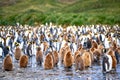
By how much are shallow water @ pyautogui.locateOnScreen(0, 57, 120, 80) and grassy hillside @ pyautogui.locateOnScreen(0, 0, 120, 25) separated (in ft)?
104

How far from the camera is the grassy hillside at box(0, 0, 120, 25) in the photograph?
49.6m

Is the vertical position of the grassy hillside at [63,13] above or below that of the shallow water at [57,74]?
above

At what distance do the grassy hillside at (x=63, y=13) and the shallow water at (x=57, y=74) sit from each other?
31846 mm

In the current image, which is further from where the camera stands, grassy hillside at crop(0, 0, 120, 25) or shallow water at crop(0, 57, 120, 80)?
grassy hillside at crop(0, 0, 120, 25)

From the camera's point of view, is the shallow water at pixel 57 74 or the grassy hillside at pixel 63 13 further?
the grassy hillside at pixel 63 13

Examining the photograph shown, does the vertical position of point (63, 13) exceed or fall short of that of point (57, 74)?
it exceeds it

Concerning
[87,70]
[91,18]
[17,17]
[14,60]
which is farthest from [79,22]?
[87,70]

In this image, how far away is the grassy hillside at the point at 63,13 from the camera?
49562mm

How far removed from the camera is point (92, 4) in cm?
6581

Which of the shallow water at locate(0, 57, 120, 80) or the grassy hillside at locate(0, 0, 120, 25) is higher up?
the grassy hillside at locate(0, 0, 120, 25)

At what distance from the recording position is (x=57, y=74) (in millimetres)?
15992

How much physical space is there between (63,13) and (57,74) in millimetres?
43685

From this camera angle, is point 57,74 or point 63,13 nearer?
point 57,74

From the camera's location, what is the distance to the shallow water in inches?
596
